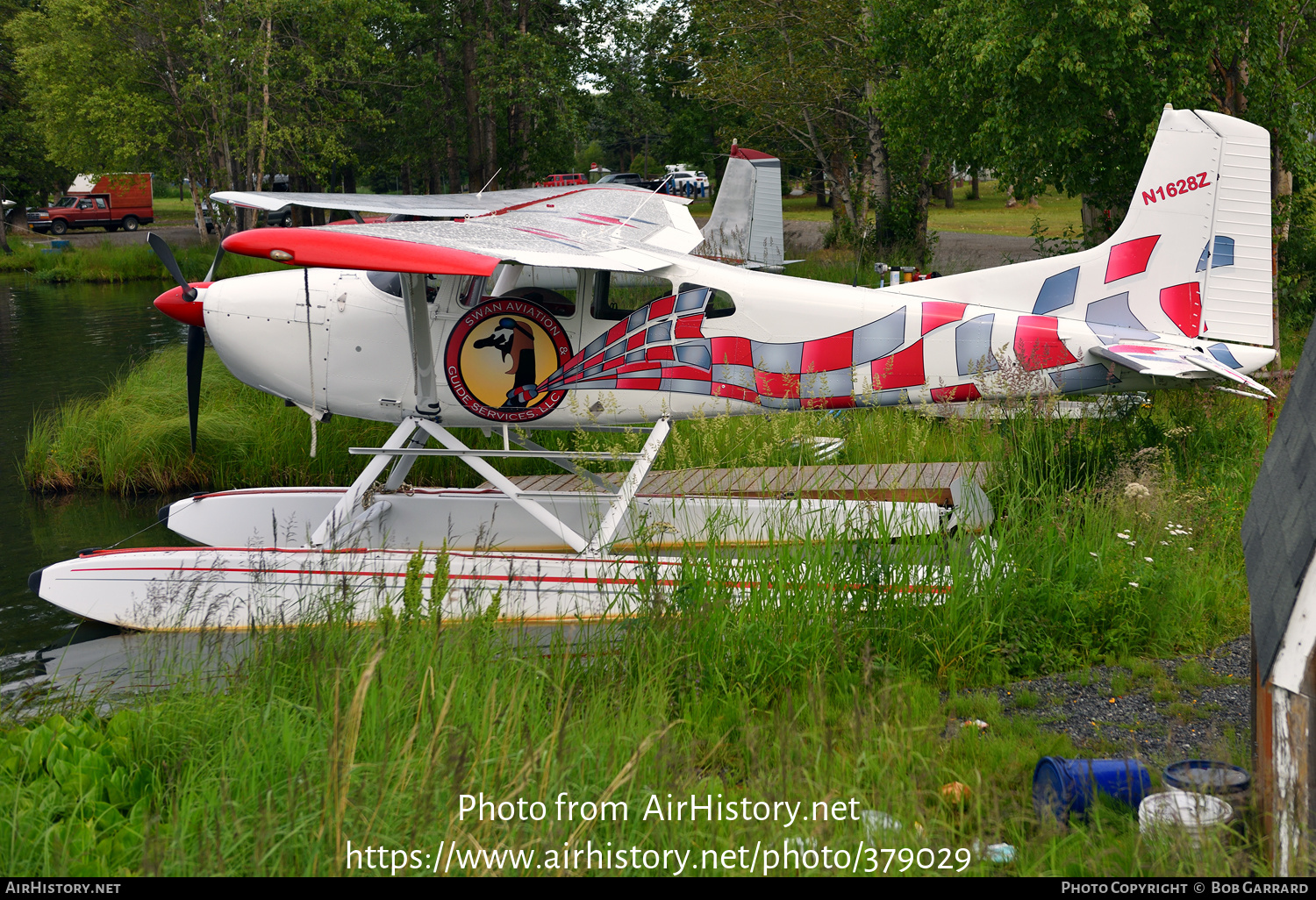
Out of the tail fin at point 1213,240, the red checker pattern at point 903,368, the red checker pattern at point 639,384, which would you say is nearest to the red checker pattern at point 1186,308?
the tail fin at point 1213,240

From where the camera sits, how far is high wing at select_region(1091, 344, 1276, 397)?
22.3 feet

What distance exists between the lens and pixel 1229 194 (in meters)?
7.75

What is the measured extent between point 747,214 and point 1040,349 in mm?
8136

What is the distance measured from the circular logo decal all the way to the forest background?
780 cm

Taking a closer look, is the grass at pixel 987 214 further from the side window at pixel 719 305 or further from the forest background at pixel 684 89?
the side window at pixel 719 305

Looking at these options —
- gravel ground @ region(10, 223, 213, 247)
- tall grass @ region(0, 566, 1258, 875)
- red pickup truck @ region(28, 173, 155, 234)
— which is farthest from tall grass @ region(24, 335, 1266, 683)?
red pickup truck @ region(28, 173, 155, 234)

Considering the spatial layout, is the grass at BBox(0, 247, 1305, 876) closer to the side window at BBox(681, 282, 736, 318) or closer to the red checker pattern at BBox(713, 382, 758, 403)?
the red checker pattern at BBox(713, 382, 758, 403)

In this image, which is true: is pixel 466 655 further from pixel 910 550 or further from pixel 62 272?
pixel 62 272

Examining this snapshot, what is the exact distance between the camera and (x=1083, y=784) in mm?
3627

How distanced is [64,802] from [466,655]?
1500mm

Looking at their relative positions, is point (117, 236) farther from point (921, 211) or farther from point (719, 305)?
point (719, 305)

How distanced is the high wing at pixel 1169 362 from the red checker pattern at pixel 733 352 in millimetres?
2477

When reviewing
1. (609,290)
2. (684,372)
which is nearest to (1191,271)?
(684,372)
